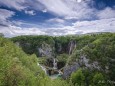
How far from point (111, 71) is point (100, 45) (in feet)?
69.2

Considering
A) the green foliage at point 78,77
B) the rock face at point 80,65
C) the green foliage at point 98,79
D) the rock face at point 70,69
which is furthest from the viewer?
the rock face at point 70,69

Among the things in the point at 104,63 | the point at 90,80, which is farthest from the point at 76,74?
the point at 104,63

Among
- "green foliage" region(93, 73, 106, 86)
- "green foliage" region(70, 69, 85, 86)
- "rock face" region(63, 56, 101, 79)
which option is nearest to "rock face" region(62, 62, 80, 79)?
"rock face" region(63, 56, 101, 79)

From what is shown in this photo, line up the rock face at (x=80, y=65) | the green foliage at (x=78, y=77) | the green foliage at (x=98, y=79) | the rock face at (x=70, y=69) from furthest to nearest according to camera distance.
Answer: the rock face at (x=70, y=69) < the rock face at (x=80, y=65) < the green foliage at (x=78, y=77) < the green foliage at (x=98, y=79)

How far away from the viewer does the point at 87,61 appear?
127500 millimetres

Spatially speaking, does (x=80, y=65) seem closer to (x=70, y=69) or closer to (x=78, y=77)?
(x=70, y=69)

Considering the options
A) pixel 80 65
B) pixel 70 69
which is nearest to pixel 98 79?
pixel 80 65

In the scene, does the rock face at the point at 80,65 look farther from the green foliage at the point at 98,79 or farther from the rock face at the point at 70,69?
the green foliage at the point at 98,79

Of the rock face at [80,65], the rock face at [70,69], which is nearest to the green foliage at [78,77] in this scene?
the rock face at [80,65]

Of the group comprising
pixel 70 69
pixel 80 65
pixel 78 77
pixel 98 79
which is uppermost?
pixel 80 65

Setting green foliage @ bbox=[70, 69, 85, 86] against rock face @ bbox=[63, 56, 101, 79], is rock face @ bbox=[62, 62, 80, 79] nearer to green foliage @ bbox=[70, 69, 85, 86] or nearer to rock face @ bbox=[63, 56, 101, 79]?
rock face @ bbox=[63, 56, 101, 79]

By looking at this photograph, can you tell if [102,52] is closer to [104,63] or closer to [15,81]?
[104,63]

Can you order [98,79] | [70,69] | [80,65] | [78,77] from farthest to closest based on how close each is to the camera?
[70,69] < [80,65] < [78,77] < [98,79]

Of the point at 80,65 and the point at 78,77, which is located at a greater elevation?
the point at 80,65
